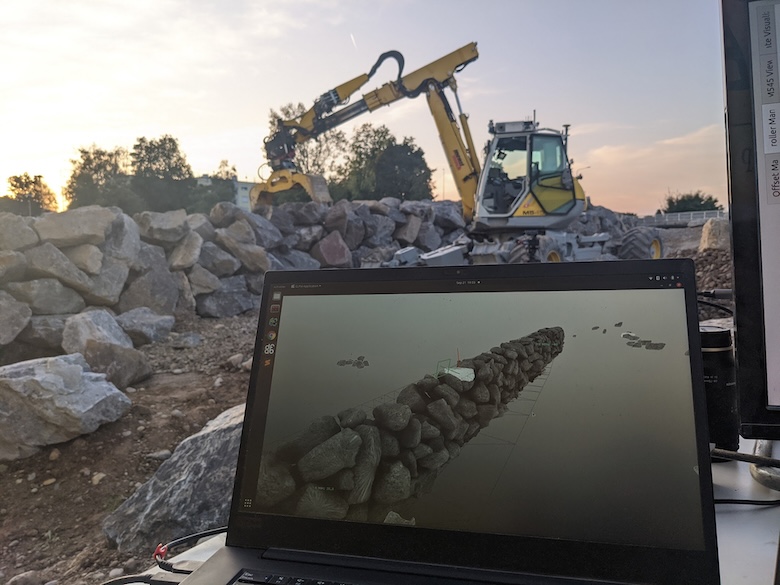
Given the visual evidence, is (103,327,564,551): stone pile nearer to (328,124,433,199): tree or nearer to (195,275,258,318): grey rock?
(195,275,258,318): grey rock

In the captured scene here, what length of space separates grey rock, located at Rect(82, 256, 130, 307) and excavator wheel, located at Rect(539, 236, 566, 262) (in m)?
3.12

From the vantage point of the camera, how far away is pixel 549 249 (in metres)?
4.59

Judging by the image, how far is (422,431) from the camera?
66cm

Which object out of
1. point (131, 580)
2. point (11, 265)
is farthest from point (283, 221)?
point (131, 580)

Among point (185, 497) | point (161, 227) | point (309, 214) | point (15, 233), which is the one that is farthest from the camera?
point (309, 214)

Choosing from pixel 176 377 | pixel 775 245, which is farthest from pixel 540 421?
pixel 176 377

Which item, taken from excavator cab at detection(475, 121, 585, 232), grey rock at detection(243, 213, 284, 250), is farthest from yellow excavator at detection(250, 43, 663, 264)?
grey rock at detection(243, 213, 284, 250)

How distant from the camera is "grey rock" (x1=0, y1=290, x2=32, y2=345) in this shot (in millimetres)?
3334

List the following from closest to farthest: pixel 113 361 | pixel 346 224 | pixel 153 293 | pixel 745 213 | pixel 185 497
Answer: pixel 745 213 → pixel 185 497 → pixel 113 361 → pixel 153 293 → pixel 346 224

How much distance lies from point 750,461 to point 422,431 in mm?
479

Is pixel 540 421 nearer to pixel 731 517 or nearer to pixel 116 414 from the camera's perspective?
pixel 731 517

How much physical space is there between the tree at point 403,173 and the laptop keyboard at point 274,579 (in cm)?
1179

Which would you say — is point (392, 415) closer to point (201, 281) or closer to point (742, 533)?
point (742, 533)

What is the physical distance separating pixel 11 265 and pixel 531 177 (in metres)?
3.83
